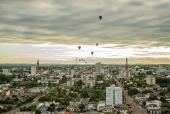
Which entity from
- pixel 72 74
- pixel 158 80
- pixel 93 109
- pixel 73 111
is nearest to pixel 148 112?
pixel 93 109

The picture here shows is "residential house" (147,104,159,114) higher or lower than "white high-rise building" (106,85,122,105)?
lower

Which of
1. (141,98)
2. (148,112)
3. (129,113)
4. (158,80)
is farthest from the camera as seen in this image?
(158,80)

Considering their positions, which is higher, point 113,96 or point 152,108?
point 113,96

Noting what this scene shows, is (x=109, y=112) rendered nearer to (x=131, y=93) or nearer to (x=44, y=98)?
(x=44, y=98)

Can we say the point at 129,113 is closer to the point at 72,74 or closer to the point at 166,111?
the point at 166,111

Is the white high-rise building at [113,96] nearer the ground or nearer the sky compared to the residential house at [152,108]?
nearer the sky

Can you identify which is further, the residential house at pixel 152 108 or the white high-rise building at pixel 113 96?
the white high-rise building at pixel 113 96

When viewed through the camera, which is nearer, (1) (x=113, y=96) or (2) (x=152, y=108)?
(2) (x=152, y=108)

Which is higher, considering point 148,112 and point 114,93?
point 114,93

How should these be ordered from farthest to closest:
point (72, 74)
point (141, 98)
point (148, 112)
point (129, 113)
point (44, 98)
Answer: point (72, 74), point (141, 98), point (44, 98), point (148, 112), point (129, 113)

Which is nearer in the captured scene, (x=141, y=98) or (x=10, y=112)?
(x=10, y=112)

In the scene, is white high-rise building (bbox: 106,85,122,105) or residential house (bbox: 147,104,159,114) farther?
white high-rise building (bbox: 106,85,122,105)
